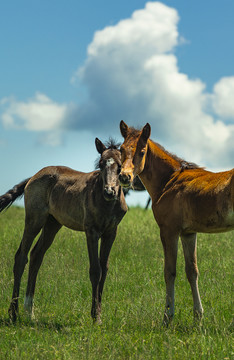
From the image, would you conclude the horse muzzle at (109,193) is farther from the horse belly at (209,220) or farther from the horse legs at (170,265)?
the horse belly at (209,220)

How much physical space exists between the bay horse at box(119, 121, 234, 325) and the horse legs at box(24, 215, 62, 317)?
1998mm

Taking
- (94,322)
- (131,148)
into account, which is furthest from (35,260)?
(131,148)

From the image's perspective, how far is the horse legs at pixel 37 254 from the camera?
277 inches

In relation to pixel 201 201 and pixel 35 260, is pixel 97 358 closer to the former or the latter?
pixel 201 201

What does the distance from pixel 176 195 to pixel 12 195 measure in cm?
339

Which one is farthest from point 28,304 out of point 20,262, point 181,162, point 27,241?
point 181,162

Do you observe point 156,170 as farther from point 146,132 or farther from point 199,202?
point 199,202

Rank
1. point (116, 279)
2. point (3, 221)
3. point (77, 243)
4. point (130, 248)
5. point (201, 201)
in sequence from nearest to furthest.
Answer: point (201, 201) → point (116, 279) → point (130, 248) → point (77, 243) → point (3, 221)

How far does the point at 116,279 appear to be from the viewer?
24.2ft

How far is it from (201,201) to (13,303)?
3362 mm

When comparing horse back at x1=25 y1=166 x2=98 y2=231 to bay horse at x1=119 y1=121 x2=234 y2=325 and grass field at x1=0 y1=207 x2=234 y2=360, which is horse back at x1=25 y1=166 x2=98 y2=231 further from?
grass field at x1=0 y1=207 x2=234 y2=360

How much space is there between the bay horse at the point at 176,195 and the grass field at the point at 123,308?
418mm

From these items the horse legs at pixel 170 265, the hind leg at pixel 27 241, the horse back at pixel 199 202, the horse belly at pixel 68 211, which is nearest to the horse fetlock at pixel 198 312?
the horse legs at pixel 170 265

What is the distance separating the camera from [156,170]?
623cm
